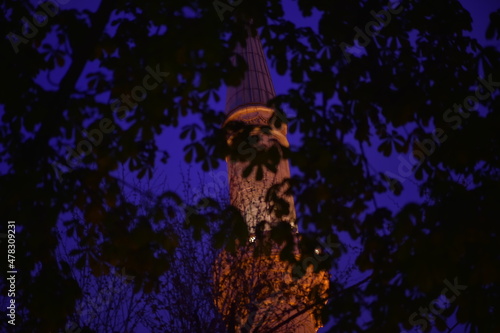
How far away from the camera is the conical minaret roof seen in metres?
19.9

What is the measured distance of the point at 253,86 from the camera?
20328 millimetres

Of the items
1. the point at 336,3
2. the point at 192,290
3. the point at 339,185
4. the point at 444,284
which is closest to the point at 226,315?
the point at 192,290

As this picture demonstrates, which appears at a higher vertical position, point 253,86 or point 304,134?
point 253,86

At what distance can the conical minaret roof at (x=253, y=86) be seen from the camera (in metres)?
19.9

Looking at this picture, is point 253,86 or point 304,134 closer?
point 304,134

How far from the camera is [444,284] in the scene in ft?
13.0

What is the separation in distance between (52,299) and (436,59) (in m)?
4.98

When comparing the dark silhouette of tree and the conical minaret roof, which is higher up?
the conical minaret roof

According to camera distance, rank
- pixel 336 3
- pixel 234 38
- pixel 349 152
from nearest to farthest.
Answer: pixel 234 38
pixel 349 152
pixel 336 3

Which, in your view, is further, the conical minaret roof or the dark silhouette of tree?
the conical minaret roof

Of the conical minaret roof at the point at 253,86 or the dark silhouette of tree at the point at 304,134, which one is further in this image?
the conical minaret roof at the point at 253,86

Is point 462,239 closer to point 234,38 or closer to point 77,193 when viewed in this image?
point 234,38

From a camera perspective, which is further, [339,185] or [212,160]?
[339,185]

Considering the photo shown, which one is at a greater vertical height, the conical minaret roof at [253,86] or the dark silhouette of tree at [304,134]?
the conical minaret roof at [253,86]
